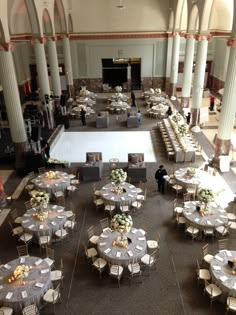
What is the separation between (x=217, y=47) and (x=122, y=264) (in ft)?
97.7

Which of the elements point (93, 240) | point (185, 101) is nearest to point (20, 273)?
point (93, 240)

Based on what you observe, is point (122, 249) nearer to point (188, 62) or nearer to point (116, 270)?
point (116, 270)

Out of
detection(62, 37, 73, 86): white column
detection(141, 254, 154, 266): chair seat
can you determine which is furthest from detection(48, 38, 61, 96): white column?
detection(141, 254, 154, 266): chair seat

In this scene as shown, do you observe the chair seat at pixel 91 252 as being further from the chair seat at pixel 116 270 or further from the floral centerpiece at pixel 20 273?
the floral centerpiece at pixel 20 273

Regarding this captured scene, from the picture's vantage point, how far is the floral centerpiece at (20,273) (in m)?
8.37

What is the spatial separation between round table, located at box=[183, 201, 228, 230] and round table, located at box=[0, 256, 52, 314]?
18.2ft

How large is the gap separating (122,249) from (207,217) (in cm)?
372

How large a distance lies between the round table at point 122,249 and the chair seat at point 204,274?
1882 mm

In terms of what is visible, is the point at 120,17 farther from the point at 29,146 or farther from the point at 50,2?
the point at 29,146

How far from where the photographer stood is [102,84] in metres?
34.8

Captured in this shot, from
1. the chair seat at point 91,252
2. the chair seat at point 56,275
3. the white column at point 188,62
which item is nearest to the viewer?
the chair seat at point 56,275

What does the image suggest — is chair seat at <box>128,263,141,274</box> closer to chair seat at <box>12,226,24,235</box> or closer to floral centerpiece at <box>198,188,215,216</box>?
floral centerpiece at <box>198,188,215,216</box>

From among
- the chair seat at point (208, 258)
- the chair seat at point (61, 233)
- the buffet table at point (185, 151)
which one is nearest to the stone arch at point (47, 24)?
the buffet table at point (185, 151)

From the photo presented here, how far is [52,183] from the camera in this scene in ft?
45.6
